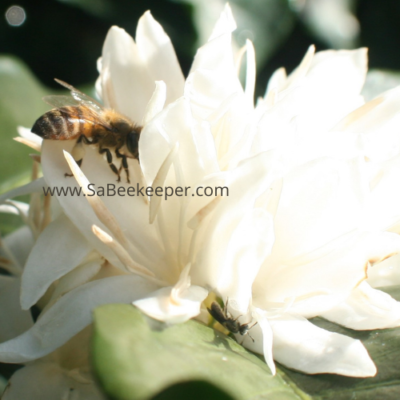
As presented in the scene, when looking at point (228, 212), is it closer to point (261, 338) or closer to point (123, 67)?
point (261, 338)

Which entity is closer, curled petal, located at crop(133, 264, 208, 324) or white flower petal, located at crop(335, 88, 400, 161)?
curled petal, located at crop(133, 264, 208, 324)

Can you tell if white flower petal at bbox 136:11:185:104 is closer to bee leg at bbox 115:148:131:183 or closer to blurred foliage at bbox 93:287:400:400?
bee leg at bbox 115:148:131:183

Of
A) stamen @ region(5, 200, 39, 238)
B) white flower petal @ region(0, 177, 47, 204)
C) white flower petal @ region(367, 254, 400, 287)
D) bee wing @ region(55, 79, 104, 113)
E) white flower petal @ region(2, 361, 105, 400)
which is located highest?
bee wing @ region(55, 79, 104, 113)

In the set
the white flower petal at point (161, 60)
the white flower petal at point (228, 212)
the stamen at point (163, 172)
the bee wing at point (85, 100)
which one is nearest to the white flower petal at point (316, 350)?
the white flower petal at point (228, 212)

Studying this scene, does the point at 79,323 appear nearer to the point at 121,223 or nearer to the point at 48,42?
the point at 121,223

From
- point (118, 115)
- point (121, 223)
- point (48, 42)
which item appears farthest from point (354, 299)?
point (48, 42)

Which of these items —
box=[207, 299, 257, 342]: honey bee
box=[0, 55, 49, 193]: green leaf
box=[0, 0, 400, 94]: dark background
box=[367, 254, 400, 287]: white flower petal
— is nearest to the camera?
box=[207, 299, 257, 342]: honey bee

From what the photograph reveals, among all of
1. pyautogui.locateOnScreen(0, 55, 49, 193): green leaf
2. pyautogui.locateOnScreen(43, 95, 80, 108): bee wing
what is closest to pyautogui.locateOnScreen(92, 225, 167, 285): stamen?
pyautogui.locateOnScreen(43, 95, 80, 108): bee wing

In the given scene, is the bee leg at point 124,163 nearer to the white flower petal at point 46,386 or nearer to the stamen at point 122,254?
the stamen at point 122,254

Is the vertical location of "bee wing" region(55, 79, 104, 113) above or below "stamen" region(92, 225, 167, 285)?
above
